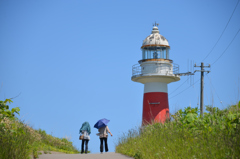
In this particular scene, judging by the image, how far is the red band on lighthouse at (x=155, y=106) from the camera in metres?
31.1

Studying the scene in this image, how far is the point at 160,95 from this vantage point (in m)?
31.5

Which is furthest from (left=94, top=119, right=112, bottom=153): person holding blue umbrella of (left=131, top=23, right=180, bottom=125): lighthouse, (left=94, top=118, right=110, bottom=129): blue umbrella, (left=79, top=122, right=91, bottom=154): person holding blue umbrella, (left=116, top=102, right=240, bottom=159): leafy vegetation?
(left=131, top=23, right=180, bottom=125): lighthouse

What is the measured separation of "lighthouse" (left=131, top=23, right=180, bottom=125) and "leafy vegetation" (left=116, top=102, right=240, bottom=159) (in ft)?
50.6

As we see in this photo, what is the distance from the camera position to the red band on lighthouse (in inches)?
1225

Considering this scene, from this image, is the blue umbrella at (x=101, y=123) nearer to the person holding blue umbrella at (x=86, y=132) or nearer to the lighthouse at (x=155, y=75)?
the person holding blue umbrella at (x=86, y=132)

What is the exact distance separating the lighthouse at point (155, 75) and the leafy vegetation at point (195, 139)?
1543 centimetres

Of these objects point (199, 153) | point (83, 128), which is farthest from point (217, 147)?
point (83, 128)

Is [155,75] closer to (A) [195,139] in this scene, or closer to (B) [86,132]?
(B) [86,132]

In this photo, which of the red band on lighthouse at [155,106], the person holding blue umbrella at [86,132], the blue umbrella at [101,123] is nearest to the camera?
the blue umbrella at [101,123]

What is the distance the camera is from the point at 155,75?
3089 centimetres

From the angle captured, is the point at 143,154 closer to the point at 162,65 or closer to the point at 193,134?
the point at 193,134

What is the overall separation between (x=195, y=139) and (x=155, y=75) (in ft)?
64.5

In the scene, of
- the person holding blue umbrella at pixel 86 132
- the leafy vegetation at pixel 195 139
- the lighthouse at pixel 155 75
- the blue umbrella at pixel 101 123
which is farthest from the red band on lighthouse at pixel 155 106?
the leafy vegetation at pixel 195 139

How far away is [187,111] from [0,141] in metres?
6.29
